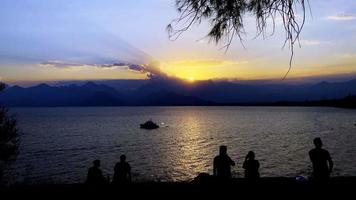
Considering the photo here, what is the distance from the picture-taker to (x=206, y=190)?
40.9 feet

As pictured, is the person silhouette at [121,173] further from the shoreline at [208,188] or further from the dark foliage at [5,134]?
the dark foliage at [5,134]

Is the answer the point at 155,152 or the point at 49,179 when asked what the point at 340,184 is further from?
the point at 155,152

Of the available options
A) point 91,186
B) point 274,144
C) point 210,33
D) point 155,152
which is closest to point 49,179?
point 155,152

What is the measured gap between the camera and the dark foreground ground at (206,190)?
39.0ft

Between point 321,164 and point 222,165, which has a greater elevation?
point 321,164

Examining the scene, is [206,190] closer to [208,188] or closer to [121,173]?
[208,188]

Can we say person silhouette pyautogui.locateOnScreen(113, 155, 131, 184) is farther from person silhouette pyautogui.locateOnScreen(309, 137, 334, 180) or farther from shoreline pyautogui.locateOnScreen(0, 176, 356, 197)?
person silhouette pyautogui.locateOnScreen(309, 137, 334, 180)

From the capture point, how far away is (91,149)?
7306 cm

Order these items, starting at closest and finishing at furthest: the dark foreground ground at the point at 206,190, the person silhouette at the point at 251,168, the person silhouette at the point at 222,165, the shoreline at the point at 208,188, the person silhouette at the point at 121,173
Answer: the dark foreground ground at the point at 206,190
the shoreline at the point at 208,188
the person silhouette at the point at 222,165
the person silhouette at the point at 251,168
the person silhouette at the point at 121,173

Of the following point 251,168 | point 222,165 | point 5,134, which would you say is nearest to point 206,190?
point 222,165

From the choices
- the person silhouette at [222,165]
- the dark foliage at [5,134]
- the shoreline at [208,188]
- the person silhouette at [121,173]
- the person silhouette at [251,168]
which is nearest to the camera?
the shoreline at [208,188]

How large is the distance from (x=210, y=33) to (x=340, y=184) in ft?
25.7

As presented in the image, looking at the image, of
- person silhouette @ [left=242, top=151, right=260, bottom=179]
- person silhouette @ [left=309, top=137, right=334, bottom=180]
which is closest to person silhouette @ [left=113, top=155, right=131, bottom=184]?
person silhouette @ [left=242, top=151, right=260, bottom=179]

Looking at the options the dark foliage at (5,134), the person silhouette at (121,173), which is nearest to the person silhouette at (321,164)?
the person silhouette at (121,173)
